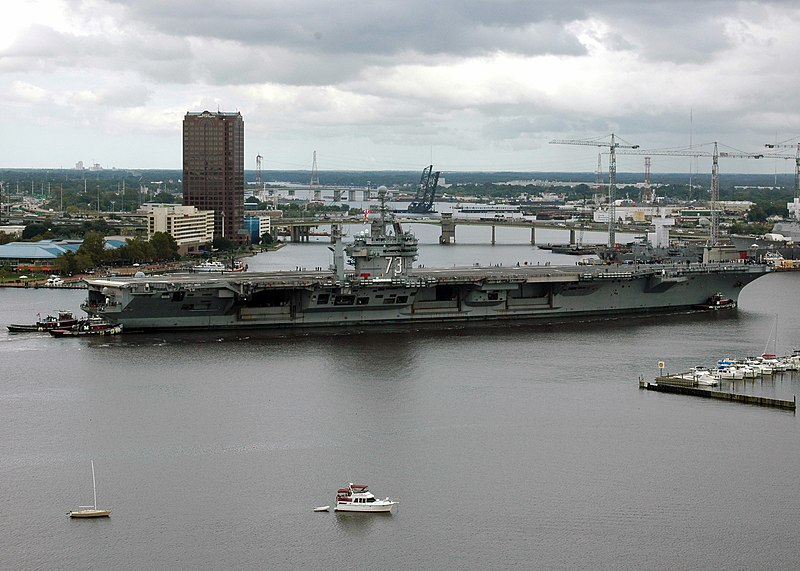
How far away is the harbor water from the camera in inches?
638

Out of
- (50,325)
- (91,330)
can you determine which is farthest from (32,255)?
(91,330)

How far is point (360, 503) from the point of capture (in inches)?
683

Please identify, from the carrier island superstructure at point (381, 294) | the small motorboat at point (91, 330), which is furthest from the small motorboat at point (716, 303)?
the small motorboat at point (91, 330)

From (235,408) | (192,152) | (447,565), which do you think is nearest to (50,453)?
(235,408)

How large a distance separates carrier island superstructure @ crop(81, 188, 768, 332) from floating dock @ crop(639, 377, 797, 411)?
9989 mm

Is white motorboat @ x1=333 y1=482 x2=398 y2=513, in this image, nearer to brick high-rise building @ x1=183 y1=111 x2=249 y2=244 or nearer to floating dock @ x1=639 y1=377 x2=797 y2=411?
floating dock @ x1=639 y1=377 x2=797 y2=411

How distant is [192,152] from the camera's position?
78250 mm

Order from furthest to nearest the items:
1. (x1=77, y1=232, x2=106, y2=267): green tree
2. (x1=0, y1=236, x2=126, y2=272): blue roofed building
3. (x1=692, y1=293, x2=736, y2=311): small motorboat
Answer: (x1=0, y1=236, x2=126, y2=272): blue roofed building → (x1=77, y1=232, x2=106, y2=267): green tree → (x1=692, y1=293, x2=736, y2=311): small motorboat

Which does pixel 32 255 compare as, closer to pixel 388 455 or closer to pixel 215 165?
pixel 215 165

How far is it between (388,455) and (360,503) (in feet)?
9.36

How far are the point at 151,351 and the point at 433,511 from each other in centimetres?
1378

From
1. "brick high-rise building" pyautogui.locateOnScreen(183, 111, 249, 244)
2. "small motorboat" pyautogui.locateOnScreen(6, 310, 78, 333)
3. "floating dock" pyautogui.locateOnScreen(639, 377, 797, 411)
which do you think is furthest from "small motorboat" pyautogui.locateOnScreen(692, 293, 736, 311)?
"brick high-rise building" pyautogui.locateOnScreen(183, 111, 249, 244)

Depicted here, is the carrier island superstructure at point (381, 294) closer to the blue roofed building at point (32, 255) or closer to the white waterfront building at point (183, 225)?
the blue roofed building at point (32, 255)

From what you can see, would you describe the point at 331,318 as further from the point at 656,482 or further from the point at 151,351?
the point at 656,482
